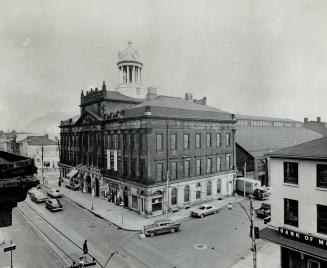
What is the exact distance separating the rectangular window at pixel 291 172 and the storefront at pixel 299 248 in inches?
145

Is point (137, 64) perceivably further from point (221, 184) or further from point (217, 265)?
point (217, 265)

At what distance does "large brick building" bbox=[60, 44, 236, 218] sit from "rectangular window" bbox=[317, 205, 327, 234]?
19883mm

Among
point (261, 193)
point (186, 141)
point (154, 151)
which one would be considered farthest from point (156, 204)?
point (261, 193)

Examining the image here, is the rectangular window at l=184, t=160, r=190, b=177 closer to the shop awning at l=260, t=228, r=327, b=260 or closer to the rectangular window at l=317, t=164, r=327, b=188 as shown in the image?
the shop awning at l=260, t=228, r=327, b=260

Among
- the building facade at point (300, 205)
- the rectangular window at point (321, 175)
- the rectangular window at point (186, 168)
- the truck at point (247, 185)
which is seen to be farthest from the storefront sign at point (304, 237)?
the truck at point (247, 185)

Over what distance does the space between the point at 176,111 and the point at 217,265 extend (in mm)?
22997

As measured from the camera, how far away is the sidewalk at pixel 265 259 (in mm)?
21297

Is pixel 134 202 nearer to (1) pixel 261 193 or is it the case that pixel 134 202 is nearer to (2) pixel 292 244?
(1) pixel 261 193

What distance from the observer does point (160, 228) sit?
28.6 m

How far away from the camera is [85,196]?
4819cm

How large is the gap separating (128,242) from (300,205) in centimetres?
1573

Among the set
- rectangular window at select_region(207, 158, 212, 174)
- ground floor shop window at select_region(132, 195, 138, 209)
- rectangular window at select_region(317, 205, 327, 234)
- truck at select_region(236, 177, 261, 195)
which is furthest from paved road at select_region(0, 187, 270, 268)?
truck at select_region(236, 177, 261, 195)

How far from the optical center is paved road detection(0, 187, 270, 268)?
72.9 ft

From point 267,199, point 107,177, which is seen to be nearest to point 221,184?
point 267,199
